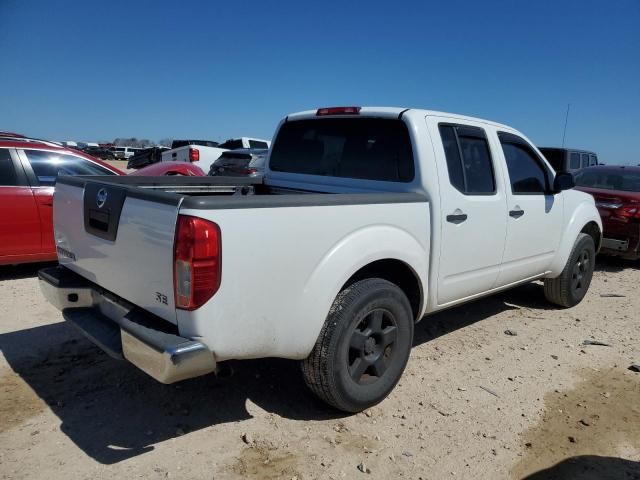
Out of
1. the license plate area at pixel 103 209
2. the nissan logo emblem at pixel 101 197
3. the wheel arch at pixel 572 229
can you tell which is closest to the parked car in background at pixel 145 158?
the wheel arch at pixel 572 229

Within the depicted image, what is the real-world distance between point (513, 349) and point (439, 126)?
2.10m

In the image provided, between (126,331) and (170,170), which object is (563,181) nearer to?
(126,331)

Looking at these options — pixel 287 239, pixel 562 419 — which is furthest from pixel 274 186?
pixel 562 419

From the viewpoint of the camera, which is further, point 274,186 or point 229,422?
point 274,186

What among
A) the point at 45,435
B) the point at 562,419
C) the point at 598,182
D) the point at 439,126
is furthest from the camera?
the point at 598,182

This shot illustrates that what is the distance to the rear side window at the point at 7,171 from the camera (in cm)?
550

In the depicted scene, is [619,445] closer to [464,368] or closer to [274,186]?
[464,368]

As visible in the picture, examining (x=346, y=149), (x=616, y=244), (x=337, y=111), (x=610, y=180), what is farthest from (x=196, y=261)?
(x=610, y=180)

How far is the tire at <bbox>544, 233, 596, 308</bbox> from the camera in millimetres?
5234

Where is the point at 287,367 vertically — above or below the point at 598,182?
below

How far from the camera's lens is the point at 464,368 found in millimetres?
3846

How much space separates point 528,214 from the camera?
4.31 meters

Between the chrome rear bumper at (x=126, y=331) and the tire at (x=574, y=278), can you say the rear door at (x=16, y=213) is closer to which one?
the chrome rear bumper at (x=126, y=331)

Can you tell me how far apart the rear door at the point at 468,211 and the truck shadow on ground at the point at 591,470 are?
1283mm
